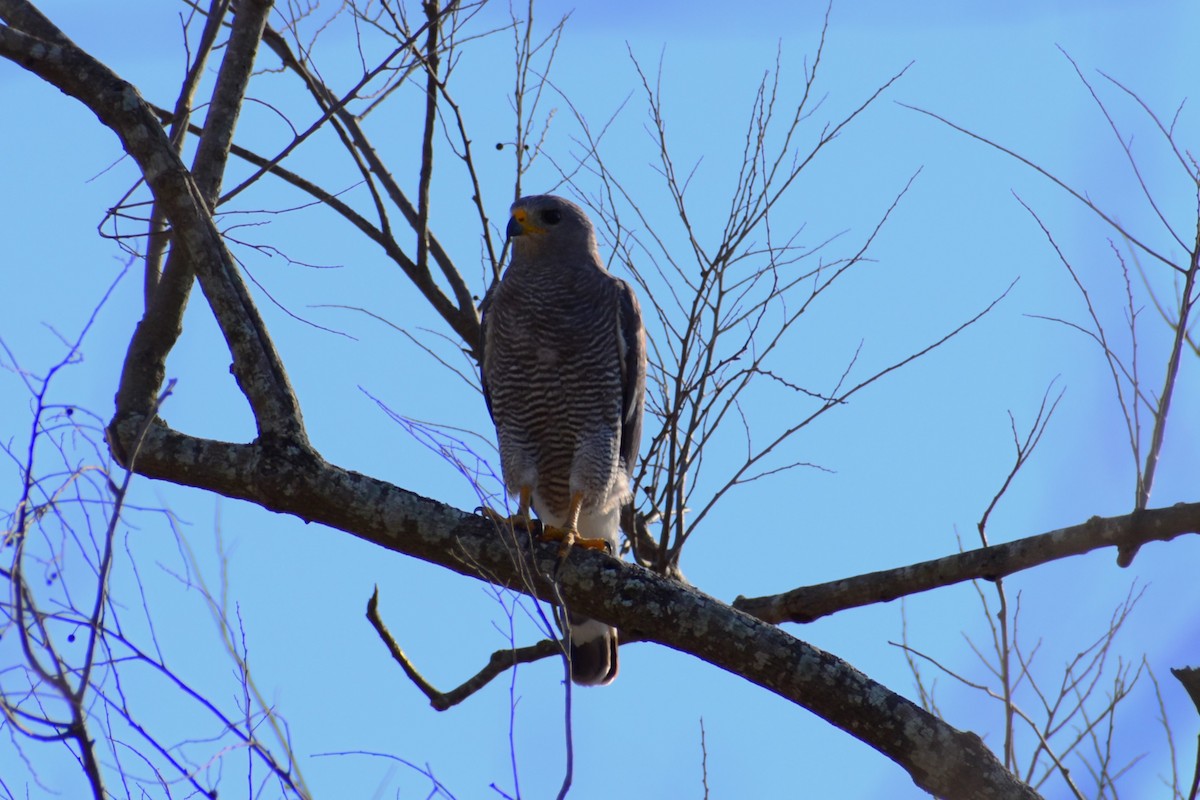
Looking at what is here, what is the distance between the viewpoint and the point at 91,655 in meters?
2.39

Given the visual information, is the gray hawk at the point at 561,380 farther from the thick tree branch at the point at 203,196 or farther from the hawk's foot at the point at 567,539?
the thick tree branch at the point at 203,196

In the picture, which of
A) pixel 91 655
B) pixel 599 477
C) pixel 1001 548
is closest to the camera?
pixel 91 655

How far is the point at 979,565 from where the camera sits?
390cm

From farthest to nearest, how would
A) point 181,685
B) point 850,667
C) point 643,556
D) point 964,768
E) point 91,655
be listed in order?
point 643,556, point 850,667, point 964,768, point 181,685, point 91,655

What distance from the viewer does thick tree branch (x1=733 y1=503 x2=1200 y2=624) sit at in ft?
11.8

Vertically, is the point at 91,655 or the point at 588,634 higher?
the point at 588,634

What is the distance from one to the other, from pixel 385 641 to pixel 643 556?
114 cm

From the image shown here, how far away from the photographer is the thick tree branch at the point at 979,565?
3.59 meters

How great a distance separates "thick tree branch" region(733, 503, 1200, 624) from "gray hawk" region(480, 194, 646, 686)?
5.27 feet

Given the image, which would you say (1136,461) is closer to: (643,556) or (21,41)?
(643,556)

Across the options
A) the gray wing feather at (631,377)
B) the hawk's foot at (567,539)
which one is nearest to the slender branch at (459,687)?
the hawk's foot at (567,539)

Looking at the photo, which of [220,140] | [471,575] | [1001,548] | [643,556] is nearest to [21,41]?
[220,140]

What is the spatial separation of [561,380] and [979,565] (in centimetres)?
262

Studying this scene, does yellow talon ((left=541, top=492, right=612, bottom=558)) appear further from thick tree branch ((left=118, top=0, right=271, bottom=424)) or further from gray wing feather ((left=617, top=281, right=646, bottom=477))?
thick tree branch ((left=118, top=0, right=271, bottom=424))
